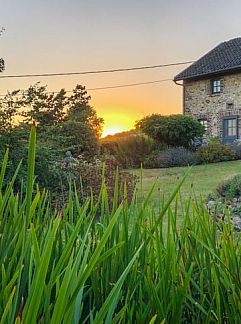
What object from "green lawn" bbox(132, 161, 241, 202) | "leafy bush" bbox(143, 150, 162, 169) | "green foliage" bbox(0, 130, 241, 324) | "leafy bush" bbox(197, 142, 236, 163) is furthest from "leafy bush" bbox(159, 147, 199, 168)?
"green foliage" bbox(0, 130, 241, 324)

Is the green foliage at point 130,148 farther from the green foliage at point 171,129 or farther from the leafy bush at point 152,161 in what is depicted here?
the green foliage at point 171,129

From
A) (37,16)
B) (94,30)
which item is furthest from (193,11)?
(37,16)

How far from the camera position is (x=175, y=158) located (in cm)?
1895

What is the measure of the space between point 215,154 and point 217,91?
23.0 feet

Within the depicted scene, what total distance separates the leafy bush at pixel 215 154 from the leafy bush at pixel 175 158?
0.37m

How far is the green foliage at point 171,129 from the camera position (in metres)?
21.3

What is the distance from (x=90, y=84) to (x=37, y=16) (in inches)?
322

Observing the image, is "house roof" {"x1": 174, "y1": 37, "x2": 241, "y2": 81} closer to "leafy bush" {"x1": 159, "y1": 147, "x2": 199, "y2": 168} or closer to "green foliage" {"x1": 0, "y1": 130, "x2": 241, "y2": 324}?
"leafy bush" {"x1": 159, "y1": 147, "x2": 199, "y2": 168}

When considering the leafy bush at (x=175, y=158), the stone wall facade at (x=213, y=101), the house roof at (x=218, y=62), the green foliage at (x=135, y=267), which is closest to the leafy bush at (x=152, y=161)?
the leafy bush at (x=175, y=158)

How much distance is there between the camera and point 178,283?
940 mm

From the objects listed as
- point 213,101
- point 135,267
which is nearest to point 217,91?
point 213,101

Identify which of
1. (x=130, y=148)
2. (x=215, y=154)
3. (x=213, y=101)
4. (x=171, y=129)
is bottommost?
(x=215, y=154)

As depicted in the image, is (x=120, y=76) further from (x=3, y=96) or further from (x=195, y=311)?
(x=195, y=311)

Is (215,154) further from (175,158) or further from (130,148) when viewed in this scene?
(130,148)
